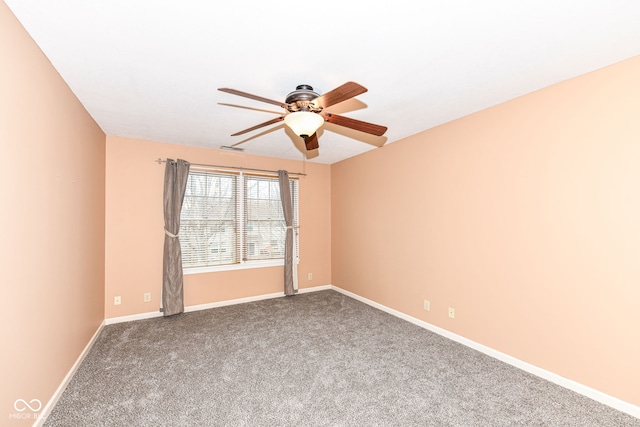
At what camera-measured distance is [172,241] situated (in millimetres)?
4195

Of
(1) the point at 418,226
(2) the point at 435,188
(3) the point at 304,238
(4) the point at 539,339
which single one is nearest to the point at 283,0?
(2) the point at 435,188

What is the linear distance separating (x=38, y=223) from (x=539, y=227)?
3923mm

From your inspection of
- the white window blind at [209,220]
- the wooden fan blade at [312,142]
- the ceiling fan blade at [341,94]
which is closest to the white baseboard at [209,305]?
the white window blind at [209,220]

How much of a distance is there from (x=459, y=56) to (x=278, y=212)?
12.3 ft

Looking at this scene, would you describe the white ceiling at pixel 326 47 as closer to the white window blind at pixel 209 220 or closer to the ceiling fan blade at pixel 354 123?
the ceiling fan blade at pixel 354 123

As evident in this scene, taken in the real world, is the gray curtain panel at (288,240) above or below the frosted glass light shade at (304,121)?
below

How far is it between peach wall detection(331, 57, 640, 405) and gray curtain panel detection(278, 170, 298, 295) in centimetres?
194

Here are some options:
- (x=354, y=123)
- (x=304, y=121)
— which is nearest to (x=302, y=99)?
(x=304, y=121)

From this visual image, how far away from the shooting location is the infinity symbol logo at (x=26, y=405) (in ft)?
5.51

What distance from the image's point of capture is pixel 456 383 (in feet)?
8.03

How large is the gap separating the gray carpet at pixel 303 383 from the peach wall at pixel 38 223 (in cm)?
44

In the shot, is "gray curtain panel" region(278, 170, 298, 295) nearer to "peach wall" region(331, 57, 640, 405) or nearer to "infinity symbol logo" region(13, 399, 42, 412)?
"peach wall" region(331, 57, 640, 405)

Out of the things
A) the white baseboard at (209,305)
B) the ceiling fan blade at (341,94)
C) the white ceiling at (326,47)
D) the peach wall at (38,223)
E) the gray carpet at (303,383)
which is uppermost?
the white ceiling at (326,47)

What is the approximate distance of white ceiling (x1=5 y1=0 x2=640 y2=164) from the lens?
160 cm
